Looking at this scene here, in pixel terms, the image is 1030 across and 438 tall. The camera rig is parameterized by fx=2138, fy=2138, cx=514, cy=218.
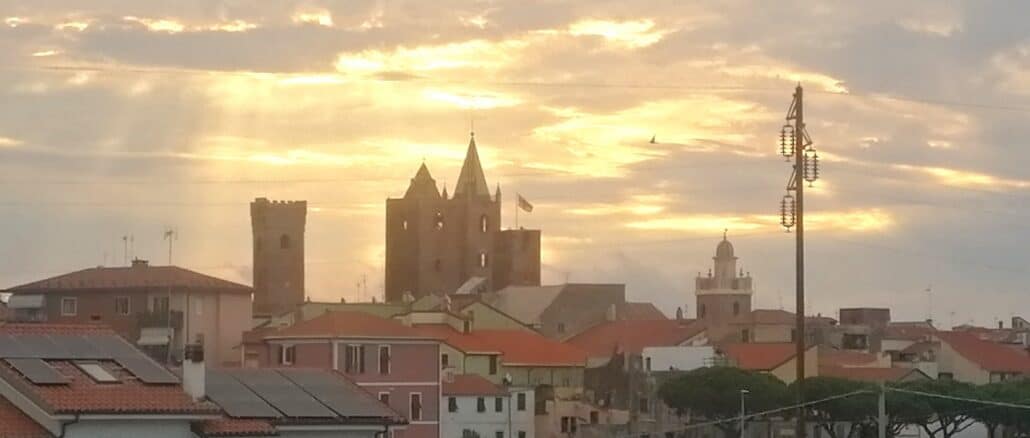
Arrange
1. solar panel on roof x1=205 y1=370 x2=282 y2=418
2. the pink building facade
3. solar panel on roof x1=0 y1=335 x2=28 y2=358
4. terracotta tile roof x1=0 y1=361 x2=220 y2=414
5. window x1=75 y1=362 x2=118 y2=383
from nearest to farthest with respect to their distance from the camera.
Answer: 1. terracotta tile roof x1=0 y1=361 x2=220 y2=414
2. solar panel on roof x1=0 y1=335 x2=28 y2=358
3. window x1=75 y1=362 x2=118 y2=383
4. solar panel on roof x1=205 y1=370 x2=282 y2=418
5. the pink building facade

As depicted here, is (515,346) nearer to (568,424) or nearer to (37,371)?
(568,424)

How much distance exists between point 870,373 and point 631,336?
24.2 meters

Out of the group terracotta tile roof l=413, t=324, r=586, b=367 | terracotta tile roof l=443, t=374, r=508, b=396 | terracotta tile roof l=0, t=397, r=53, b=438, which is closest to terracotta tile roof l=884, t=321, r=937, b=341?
terracotta tile roof l=413, t=324, r=586, b=367

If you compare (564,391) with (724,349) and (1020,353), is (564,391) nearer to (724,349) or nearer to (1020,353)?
(724,349)

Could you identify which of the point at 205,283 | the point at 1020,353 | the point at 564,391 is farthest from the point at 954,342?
the point at 205,283

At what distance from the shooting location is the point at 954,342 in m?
126

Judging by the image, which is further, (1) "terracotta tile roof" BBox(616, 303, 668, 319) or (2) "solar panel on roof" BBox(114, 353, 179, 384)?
(1) "terracotta tile roof" BBox(616, 303, 668, 319)

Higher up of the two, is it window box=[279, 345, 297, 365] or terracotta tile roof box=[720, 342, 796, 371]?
window box=[279, 345, 297, 365]

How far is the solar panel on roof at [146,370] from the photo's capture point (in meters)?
34.3

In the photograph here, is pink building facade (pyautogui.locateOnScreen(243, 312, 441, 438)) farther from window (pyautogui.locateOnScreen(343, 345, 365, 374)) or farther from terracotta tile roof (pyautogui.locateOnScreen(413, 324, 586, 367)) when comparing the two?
terracotta tile roof (pyautogui.locateOnScreen(413, 324, 586, 367))

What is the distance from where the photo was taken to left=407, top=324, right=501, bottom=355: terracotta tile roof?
109375mm

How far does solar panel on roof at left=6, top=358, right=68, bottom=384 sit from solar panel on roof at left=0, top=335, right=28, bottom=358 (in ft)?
0.69

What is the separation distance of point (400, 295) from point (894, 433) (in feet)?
342

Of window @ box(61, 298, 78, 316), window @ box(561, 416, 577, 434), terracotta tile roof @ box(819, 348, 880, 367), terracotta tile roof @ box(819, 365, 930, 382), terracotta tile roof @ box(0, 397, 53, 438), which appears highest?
window @ box(61, 298, 78, 316)
